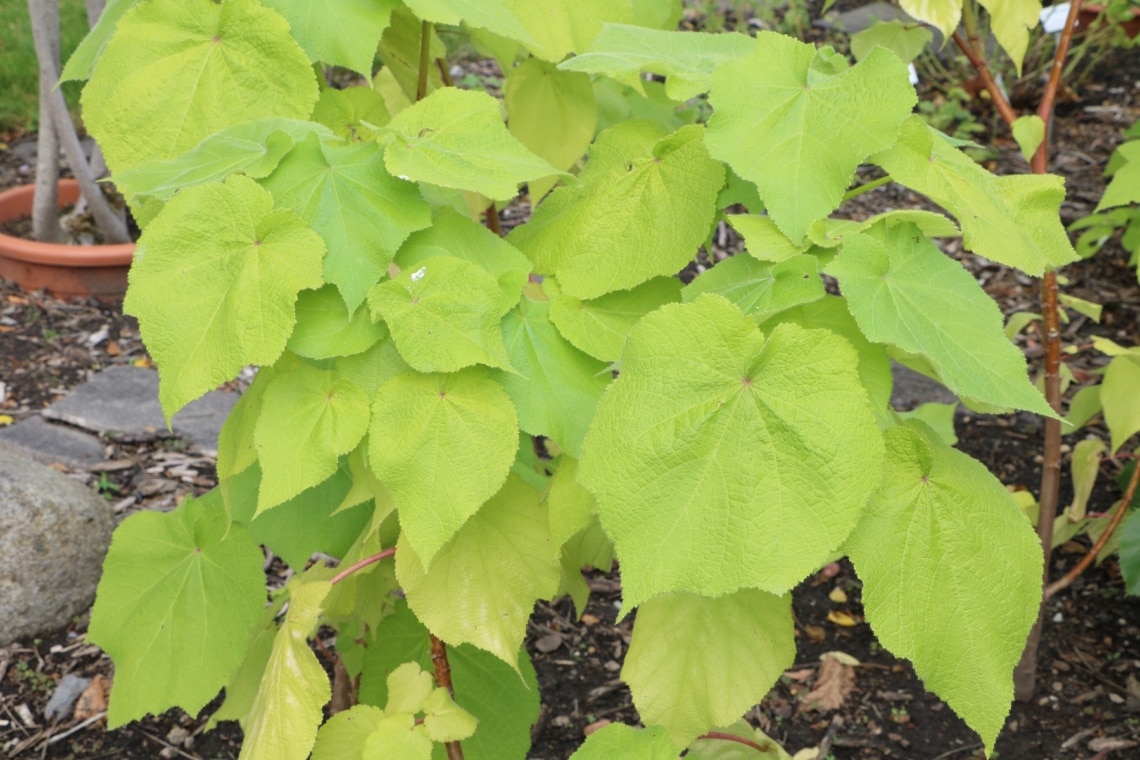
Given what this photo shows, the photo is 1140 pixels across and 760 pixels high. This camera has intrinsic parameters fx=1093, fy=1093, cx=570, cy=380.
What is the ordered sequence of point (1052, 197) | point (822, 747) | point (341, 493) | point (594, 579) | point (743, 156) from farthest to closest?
point (594, 579) → point (822, 747) → point (341, 493) → point (1052, 197) → point (743, 156)

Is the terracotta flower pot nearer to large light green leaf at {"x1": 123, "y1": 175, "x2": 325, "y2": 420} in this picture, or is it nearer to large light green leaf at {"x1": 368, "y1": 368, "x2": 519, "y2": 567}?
large light green leaf at {"x1": 123, "y1": 175, "x2": 325, "y2": 420}

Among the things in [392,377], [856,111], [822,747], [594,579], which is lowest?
[594,579]

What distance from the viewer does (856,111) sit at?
1113 millimetres

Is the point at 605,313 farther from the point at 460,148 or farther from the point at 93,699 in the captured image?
the point at 93,699

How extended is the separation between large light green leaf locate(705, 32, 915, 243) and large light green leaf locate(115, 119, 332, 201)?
469mm

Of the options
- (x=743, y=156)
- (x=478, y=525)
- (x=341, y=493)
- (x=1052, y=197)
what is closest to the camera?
(x=743, y=156)

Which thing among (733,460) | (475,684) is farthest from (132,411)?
(733,460)

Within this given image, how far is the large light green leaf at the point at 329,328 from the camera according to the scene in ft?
3.83

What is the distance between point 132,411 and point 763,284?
2754 mm

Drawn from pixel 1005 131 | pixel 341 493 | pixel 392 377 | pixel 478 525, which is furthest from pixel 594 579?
pixel 1005 131

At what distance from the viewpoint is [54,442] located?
3.21 meters

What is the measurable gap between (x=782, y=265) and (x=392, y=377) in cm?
43

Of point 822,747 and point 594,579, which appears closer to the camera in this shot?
point 822,747

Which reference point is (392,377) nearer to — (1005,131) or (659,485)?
(659,485)
